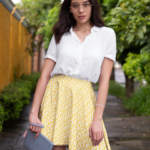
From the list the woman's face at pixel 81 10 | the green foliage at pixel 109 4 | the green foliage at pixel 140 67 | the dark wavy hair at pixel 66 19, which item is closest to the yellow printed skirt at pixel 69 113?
the dark wavy hair at pixel 66 19

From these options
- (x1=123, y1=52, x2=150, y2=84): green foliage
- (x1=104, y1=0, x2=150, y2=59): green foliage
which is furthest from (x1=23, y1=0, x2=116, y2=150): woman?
(x1=123, y1=52, x2=150, y2=84): green foliage

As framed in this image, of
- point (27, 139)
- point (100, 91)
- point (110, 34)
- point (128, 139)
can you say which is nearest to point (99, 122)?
point (100, 91)

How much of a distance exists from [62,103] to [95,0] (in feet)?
2.91

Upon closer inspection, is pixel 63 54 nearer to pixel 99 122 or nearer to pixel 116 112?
pixel 99 122

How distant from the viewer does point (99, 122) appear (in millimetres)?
1816

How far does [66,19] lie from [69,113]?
2.67ft

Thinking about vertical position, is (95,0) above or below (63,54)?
above

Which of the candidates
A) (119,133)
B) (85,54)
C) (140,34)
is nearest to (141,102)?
(119,133)

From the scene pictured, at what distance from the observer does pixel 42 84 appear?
198 centimetres

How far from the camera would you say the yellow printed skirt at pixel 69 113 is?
1.87 m

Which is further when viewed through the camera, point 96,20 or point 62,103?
point 96,20

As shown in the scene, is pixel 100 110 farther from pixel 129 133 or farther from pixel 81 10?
pixel 129 133

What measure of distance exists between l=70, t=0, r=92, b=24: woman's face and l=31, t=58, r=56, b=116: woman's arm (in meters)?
0.42

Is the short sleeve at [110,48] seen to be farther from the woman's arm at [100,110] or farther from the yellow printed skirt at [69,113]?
the yellow printed skirt at [69,113]
